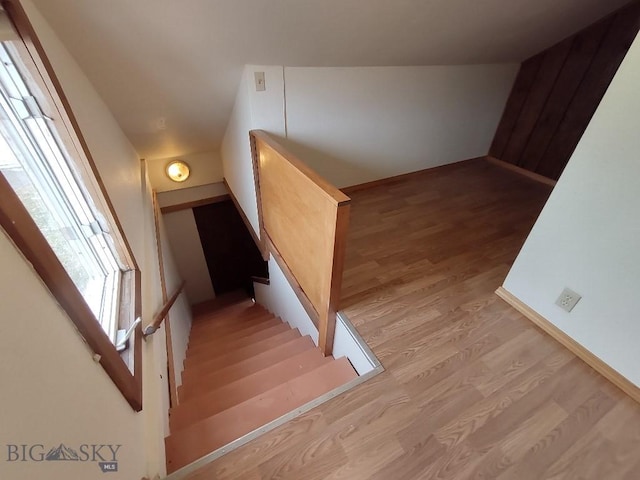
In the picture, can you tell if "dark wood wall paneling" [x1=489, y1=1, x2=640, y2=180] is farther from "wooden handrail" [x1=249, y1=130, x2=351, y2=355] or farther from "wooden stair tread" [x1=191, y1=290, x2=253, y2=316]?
"wooden stair tread" [x1=191, y1=290, x2=253, y2=316]

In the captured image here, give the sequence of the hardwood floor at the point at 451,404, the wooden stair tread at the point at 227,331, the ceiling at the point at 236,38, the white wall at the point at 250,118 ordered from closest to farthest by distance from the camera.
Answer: the hardwood floor at the point at 451,404 < the ceiling at the point at 236,38 < the white wall at the point at 250,118 < the wooden stair tread at the point at 227,331

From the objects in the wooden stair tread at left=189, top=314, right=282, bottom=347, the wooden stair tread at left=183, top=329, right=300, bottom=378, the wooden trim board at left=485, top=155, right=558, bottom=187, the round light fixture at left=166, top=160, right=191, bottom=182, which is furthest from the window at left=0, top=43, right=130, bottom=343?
the wooden trim board at left=485, top=155, right=558, bottom=187

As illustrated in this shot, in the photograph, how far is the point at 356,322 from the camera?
5.33ft

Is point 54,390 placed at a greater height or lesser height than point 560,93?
lesser

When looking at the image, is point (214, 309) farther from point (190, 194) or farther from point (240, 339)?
point (240, 339)

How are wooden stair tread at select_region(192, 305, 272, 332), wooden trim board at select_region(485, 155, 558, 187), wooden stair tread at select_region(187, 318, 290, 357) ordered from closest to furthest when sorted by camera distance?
1. wooden stair tread at select_region(187, 318, 290, 357)
2. wooden trim board at select_region(485, 155, 558, 187)
3. wooden stair tread at select_region(192, 305, 272, 332)

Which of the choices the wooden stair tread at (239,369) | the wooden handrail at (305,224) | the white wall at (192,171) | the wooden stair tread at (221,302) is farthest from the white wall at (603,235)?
the wooden stair tread at (221,302)

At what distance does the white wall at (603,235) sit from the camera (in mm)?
1130

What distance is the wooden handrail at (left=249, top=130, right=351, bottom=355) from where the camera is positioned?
4.13ft

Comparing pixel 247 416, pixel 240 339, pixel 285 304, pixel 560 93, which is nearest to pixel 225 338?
pixel 240 339

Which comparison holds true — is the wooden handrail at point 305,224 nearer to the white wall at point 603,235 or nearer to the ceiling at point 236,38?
the ceiling at point 236,38

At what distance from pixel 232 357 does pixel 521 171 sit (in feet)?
11.9

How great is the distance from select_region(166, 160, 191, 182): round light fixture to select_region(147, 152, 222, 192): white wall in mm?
41

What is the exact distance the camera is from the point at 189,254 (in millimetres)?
4016
